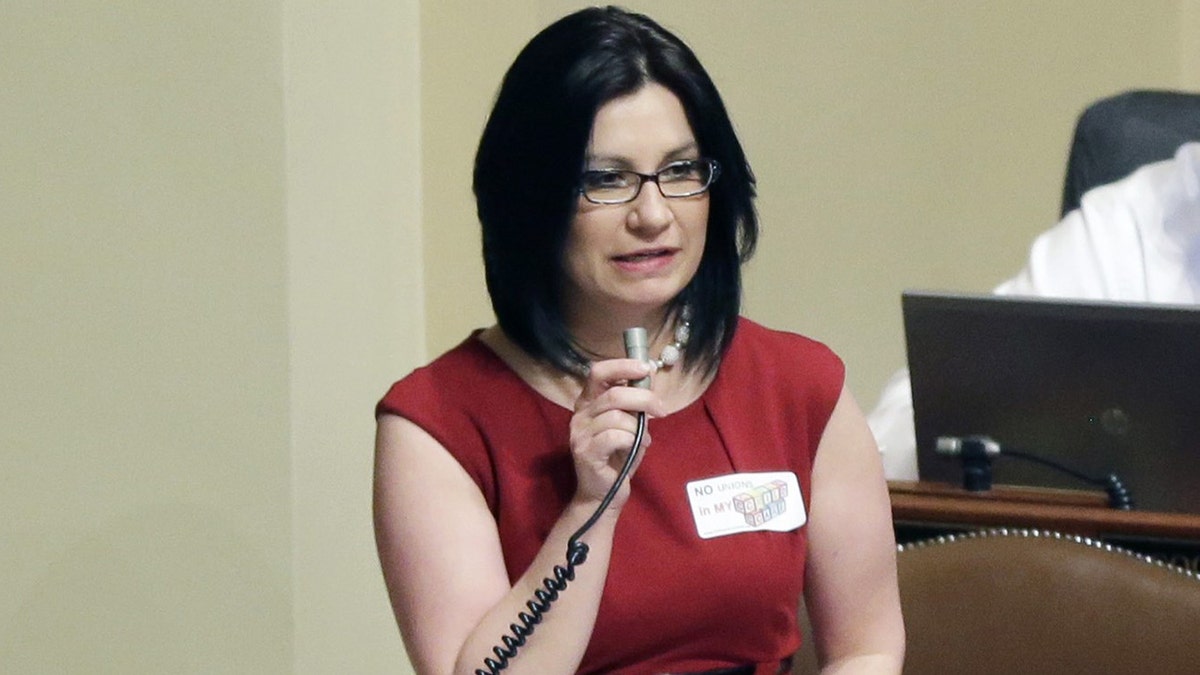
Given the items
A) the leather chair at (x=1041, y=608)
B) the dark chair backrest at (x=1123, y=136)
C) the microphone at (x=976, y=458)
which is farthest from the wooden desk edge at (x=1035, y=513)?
the dark chair backrest at (x=1123, y=136)

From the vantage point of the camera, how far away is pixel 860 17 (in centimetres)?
326

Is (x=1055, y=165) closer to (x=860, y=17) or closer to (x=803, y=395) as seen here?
(x=860, y=17)

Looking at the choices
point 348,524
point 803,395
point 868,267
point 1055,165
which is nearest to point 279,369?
point 348,524

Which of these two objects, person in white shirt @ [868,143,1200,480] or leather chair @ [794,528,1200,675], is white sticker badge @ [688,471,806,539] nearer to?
leather chair @ [794,528,1200,675]

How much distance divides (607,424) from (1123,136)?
175 cm

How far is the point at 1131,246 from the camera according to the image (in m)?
2.66

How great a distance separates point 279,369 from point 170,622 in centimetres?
37

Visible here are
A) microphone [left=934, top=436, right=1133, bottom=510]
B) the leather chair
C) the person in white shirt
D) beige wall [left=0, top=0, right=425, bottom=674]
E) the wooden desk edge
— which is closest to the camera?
the leather chair

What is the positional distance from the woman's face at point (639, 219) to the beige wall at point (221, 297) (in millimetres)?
952

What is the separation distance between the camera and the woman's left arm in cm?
155

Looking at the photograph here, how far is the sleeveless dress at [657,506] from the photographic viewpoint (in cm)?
142

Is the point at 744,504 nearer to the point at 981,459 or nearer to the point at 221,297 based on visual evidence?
the point at 981,459

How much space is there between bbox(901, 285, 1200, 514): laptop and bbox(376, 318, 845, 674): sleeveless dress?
0.38 meters

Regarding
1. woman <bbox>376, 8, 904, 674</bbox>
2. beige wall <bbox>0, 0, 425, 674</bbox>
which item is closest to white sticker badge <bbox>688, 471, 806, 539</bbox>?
woman <bbox>376, 8, 904, 674</bbox>
